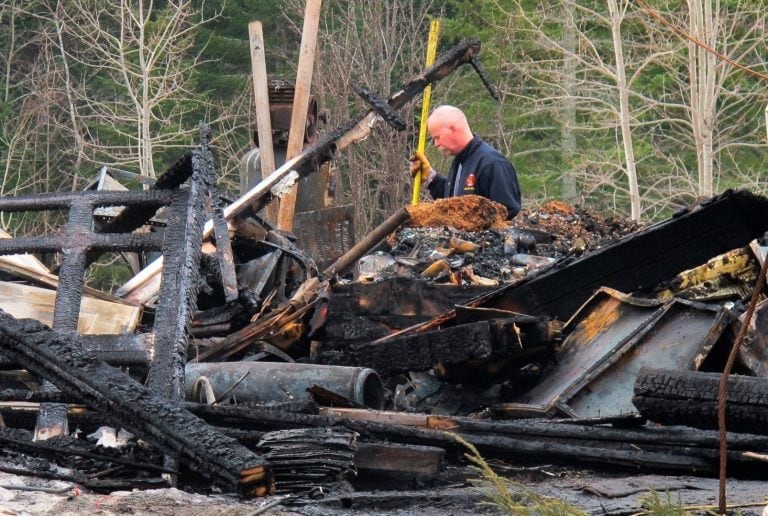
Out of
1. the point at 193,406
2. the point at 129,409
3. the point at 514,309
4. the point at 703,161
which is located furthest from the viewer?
the point at 703,161

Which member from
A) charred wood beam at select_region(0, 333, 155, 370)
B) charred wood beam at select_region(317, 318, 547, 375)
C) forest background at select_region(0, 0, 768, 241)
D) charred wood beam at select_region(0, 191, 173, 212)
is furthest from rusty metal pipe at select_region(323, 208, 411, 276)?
forest background at select_region(0, 0, 768, 241)

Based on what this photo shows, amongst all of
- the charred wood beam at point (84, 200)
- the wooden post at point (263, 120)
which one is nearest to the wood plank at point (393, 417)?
the charred wood beam at point (84, 200)

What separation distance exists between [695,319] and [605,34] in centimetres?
2522

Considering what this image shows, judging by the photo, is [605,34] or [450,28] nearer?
[450,28]

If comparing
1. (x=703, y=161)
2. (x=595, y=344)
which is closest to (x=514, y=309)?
(x=595, y=344)

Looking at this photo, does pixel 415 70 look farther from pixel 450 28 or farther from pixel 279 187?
pixel 279 187

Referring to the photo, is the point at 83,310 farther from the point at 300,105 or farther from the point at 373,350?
the point at 300,105

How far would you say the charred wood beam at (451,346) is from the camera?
5.89 m

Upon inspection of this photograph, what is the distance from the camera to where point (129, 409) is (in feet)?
13.8

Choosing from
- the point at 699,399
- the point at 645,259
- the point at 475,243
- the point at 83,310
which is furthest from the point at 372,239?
the point at 699,399

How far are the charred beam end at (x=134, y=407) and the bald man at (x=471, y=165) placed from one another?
5.73 meters

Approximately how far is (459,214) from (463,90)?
19254mm

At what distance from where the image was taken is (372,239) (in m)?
9.09

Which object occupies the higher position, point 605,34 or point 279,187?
point 605,34
